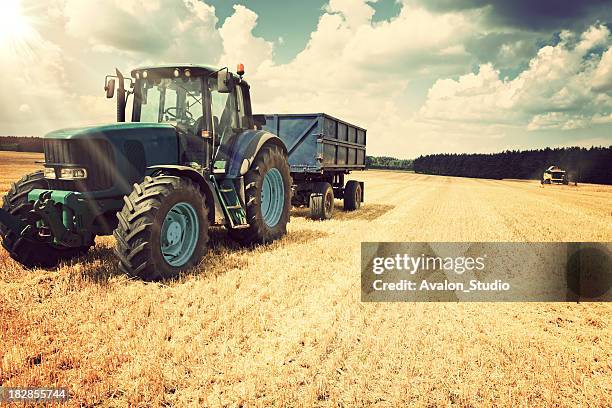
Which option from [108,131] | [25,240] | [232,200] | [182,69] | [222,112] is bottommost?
[25,240]

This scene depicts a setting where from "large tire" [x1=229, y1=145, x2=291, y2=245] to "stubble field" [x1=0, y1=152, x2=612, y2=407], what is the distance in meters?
1.11

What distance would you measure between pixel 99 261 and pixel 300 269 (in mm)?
3094

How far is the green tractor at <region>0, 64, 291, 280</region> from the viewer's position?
16.5ft

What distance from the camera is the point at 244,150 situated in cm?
719

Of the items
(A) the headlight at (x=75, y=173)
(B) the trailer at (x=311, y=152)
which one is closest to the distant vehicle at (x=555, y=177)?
(B) the trailer at (x=311, y=152)

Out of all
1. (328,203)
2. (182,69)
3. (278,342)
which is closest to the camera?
(278,342)

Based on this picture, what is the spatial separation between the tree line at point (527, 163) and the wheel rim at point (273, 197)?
183 feet

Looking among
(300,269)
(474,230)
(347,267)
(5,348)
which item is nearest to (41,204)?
(5,348)

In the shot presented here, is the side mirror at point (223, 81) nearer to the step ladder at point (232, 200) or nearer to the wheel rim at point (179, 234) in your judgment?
→ the step ladder at point (232, 200)

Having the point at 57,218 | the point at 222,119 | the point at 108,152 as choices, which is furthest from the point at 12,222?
the point at 222,119

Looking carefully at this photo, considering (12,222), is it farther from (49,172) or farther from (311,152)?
(311,152)

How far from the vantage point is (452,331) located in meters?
4.20

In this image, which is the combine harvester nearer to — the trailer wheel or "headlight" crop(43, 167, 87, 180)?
"headlight" crop(43, 167, 87, 180)

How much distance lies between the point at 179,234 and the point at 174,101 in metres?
2.41
